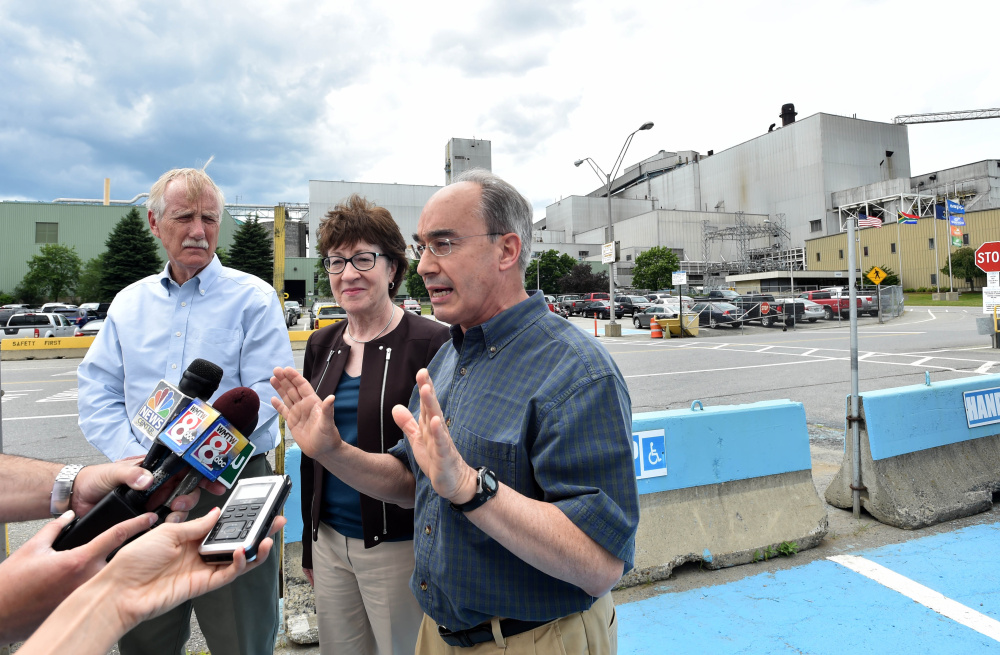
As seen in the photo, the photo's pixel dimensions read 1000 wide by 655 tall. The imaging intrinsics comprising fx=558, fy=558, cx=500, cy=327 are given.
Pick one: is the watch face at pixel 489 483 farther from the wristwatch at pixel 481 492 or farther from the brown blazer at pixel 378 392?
the brown blazer at pixel 378 392

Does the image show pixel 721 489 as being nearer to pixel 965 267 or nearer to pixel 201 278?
pixel 201 278

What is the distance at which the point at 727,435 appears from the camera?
3.85 m

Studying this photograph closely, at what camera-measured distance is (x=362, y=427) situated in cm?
237

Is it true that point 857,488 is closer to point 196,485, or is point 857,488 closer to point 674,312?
point 196,485

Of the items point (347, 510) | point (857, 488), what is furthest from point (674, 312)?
point (347, 510)

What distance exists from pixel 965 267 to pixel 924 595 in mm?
62270

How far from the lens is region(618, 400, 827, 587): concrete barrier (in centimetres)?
364

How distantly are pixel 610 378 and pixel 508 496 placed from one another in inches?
16.1

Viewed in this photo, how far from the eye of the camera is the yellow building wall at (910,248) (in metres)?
54.6

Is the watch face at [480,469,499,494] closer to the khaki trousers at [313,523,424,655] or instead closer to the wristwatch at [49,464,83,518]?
the khaki trousers at [313,523,424,655]

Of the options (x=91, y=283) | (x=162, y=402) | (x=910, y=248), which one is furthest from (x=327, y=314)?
(x=910, y=248)

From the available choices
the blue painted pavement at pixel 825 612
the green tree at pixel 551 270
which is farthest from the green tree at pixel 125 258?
the blue painted pavement at pixel 825 612

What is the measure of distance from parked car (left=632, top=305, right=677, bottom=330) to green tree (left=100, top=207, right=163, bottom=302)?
40860 mm

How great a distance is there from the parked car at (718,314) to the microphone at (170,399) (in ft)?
88.2
